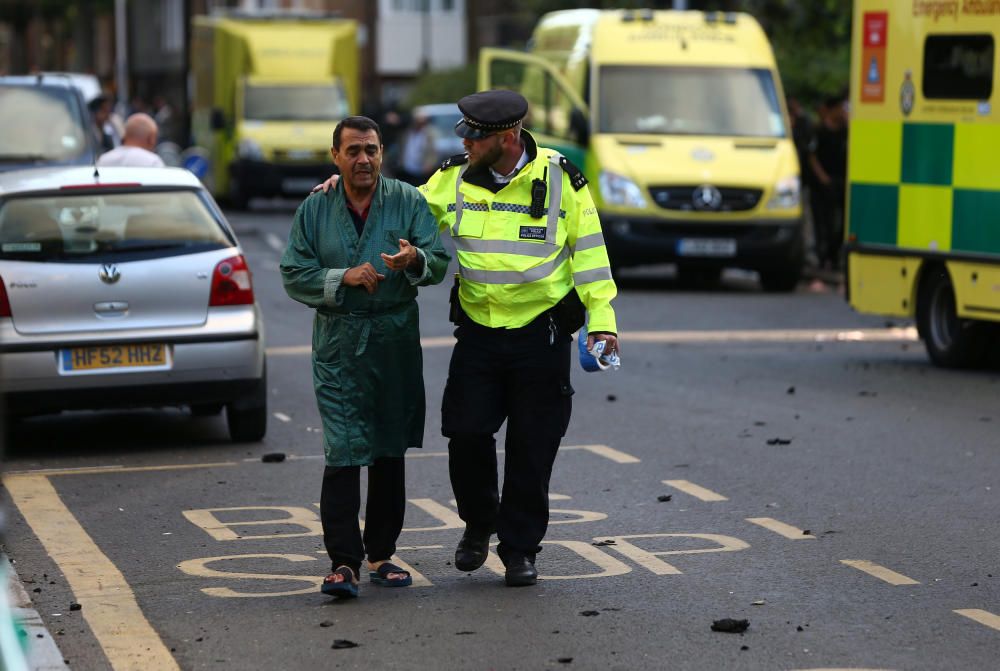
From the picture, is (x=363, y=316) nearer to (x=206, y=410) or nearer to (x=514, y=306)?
(x=514, y=306)

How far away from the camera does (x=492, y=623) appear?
6605 mm

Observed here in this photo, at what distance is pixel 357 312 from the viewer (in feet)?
23.0

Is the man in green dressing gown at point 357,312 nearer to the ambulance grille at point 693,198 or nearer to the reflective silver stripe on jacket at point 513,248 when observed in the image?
the reflective silver stripe on jacket at point 513,248

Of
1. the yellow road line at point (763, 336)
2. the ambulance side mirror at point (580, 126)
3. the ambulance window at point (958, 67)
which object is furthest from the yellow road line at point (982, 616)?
the ambulance side mirror at point (580, 126)

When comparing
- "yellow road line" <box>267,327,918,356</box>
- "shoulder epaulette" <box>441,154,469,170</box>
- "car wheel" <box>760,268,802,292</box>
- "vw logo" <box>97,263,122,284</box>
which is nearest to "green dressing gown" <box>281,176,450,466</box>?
"shoulder epaulette" <box>441,154,469,170</box>

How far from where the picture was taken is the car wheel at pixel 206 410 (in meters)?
11.2

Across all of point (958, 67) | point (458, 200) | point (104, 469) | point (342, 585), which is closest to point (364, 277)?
point (458, 200)

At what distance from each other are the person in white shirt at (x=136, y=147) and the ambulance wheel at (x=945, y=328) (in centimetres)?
544

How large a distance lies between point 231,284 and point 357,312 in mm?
3713

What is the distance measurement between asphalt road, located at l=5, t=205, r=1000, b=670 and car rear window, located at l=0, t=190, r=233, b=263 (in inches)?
42.3

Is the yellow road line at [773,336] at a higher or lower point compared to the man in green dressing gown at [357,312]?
lower

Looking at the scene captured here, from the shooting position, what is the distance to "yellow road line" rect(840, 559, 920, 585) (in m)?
7.21

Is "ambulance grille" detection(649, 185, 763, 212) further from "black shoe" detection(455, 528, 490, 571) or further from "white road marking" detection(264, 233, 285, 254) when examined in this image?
"black shoe" detection(455, 528, 490, 571)

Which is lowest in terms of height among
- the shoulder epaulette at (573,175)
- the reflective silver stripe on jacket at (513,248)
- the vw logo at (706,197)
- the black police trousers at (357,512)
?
the vw logo at (706,197)
